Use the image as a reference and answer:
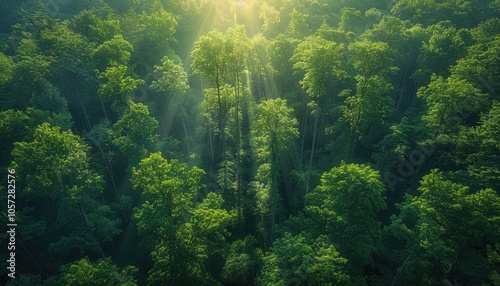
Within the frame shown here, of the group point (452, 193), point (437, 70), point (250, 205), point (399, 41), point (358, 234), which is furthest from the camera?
point (399, 41)

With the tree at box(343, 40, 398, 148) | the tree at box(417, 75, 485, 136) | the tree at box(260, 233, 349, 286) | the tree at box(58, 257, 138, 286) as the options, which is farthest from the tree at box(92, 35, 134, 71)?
the tree at box(417, 75, 485, 136)

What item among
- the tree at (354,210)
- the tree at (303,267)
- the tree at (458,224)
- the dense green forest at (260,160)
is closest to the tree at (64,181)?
the dense green forest at (260,160)

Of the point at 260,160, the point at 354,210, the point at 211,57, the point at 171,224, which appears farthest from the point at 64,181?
the point at 354,210

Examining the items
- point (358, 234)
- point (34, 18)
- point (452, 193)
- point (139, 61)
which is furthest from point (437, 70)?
point (34, 18)

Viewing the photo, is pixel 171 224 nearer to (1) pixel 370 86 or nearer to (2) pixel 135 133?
(2) pixel 135 133

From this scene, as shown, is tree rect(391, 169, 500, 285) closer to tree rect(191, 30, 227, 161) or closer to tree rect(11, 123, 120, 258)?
tree rect(191, 30, 227, 161)

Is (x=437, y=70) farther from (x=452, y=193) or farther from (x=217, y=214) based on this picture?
(x=217, y=214)

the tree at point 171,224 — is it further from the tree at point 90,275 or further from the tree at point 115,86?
the tree at point 115,86
